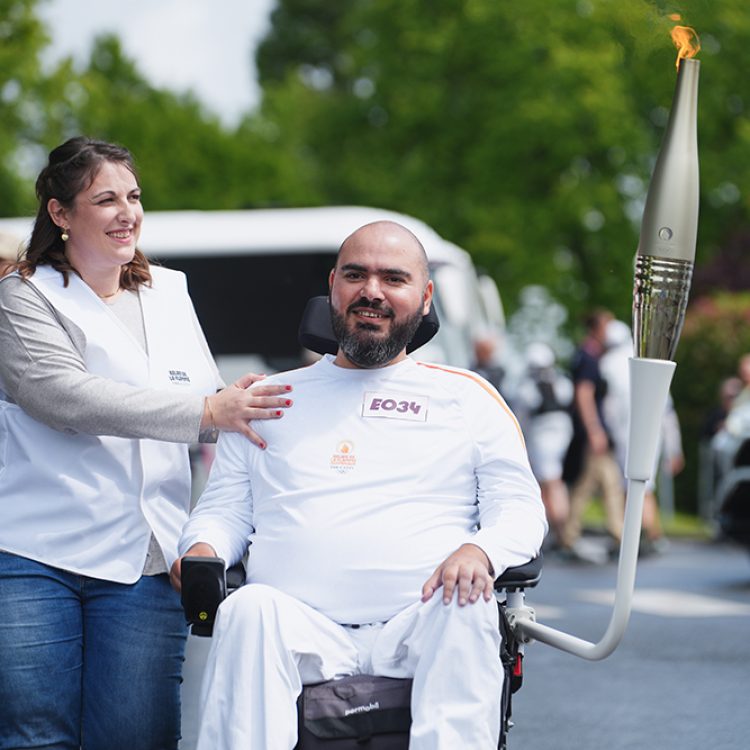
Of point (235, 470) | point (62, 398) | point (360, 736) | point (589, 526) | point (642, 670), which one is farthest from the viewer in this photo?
point (589, 526)

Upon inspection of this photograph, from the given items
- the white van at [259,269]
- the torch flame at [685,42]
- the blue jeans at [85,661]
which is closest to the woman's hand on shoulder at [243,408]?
the blue jeans at [85,661]

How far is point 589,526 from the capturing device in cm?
1953

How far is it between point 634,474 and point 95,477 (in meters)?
1.38

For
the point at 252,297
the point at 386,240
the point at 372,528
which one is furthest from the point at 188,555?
the point at 252,297

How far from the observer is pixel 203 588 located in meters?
4.14

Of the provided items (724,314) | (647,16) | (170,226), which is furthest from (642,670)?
(724,314)

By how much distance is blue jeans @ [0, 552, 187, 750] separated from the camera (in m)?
4.22

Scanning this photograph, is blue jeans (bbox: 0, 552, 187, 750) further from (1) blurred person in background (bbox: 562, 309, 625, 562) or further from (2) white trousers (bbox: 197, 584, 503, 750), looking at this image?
(1) blurred person in background (bbox: 562, 309, 625, 562)

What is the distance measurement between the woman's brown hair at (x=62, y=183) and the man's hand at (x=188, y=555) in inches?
31.0

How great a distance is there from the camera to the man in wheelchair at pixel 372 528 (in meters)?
3.94

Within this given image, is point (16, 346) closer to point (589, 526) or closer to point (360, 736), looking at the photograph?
point (360, 736)

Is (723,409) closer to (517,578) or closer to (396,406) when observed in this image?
(396,406)

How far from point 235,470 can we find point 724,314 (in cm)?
2011

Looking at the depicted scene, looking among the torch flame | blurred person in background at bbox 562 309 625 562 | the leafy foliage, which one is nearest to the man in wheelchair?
the torch flame
